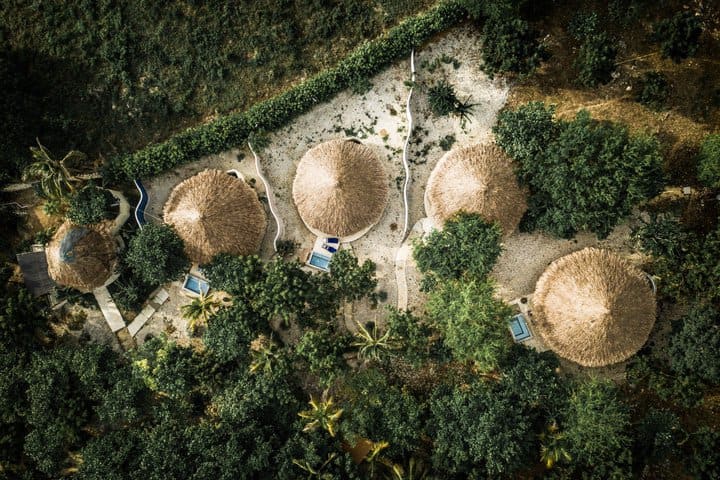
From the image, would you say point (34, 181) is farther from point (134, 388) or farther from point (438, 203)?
point (438, 203)

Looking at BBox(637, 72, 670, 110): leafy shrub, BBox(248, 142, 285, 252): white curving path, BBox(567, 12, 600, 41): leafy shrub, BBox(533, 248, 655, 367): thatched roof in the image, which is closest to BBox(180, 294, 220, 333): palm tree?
BBox(248, 142, 285, 252): white curving path

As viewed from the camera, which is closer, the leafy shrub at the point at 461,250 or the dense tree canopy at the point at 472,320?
the dense tree canopy at the point at 472,320

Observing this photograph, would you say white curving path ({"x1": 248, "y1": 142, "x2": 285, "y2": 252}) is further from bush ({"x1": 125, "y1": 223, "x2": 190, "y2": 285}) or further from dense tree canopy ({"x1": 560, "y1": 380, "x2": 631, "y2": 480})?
dense tree canopy ({"x1": 560, "y1": 380, "x2": 631, "y2": 480})

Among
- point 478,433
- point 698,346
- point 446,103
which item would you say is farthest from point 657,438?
point 446,103

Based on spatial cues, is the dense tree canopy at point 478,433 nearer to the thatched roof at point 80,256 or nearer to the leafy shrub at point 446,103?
the leafy shrub at point 446,103

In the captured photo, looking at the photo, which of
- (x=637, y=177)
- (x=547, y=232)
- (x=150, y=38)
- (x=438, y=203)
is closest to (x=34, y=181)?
(x=150, y=38)

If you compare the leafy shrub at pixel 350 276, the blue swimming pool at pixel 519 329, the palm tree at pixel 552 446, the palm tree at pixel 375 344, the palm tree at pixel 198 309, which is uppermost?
the leafy shrub at pixel 350 276

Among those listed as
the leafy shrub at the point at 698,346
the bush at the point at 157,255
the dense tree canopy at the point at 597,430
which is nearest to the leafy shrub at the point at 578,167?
the leafy shrub at the point at 698,346
